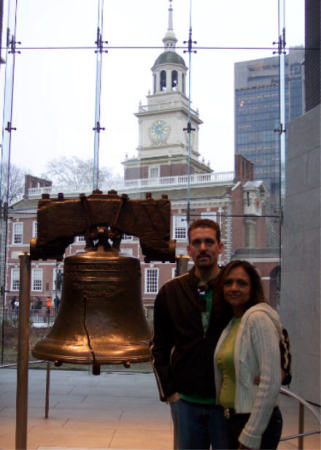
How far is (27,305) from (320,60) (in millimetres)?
5319

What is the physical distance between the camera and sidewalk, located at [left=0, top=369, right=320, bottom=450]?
4562 millimetres

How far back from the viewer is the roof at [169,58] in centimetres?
837

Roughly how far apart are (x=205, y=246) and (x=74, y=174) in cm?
688

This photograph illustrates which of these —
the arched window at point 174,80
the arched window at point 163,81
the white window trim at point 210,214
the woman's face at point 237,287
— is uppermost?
the arched window at point 163,81

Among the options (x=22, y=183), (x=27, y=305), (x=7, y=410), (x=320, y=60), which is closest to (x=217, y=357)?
(x=27, y=305)

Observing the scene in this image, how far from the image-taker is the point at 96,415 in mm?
5461

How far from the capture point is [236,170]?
869 centimetres

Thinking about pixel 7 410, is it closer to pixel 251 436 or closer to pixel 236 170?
pixel 251 436

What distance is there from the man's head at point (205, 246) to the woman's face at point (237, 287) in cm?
19

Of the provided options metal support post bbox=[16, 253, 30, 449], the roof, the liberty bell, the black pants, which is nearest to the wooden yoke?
the liberty bell

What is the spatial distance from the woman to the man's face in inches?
6.2

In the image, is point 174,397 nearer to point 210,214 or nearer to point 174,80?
point 210,214

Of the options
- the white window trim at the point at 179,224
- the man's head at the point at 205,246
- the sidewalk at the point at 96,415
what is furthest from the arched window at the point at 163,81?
the man's head at the point at 205,246

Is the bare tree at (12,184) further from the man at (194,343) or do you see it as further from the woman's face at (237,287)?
the woman's face at (237,287)
